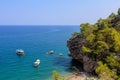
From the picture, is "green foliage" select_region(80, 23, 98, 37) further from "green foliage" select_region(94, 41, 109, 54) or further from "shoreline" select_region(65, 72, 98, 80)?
"shoreline" select_region(65, 72, 98, 80)

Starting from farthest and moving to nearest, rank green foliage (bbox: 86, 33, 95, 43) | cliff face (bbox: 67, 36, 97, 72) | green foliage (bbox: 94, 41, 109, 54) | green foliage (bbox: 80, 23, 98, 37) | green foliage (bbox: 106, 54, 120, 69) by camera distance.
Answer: green foliage (bbox: 80, 23, 98, 37)
green foliage (bbox: 86, 33, 95, 43)
cliff face (bbox: 67, 36, 97, 72)
green foliage (bbox: 94, 41, 109, 54)
green foliage (bbox: 106, 54, 120, 69)

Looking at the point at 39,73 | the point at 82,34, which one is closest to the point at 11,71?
the point at 39,73

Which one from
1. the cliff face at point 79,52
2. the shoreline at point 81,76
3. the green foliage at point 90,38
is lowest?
the shoreline at point 81,76

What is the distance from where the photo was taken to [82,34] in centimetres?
5541

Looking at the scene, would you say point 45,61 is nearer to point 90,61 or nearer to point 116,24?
point 90,61

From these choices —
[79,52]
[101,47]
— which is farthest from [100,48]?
[79,52]

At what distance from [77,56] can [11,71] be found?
62.7 ft

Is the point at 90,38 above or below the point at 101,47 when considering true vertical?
above

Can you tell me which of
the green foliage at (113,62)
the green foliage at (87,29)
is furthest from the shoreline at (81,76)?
the green foliage at (87,29)

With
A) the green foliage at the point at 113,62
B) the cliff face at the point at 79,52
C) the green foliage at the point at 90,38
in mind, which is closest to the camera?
the green foliage at the point at 113,62

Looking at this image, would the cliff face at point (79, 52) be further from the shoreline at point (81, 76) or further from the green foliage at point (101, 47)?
the green foliage at point (101, 47)

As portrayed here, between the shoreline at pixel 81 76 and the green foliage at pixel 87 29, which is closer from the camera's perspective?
the shoreline at pixel 81 76

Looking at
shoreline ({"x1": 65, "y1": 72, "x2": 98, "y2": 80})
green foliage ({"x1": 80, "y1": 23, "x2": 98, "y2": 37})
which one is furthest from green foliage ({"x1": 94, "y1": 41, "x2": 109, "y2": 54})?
green foliage ({"x1": 80, "y1": 23, "x2": 98, "y2": 37})

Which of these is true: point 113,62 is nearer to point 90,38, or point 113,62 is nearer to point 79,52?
point 90,38
